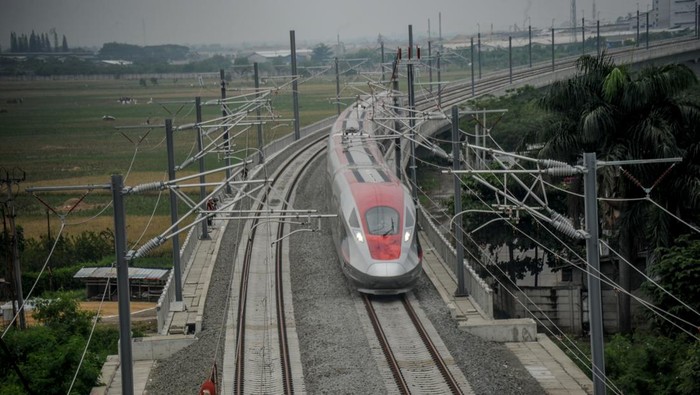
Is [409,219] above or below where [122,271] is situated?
below

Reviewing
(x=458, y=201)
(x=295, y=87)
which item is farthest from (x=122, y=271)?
(x=295, y=87)

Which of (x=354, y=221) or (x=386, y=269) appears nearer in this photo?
(x=386, y=269)

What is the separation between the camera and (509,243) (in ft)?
141

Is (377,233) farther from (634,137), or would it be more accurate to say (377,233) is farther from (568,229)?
(568,229)

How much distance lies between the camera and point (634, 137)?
3241 centimetres

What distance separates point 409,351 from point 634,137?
421 inches

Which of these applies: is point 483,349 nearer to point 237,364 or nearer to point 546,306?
point 237,364

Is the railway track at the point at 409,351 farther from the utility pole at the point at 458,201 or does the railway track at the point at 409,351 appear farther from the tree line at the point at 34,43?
the tree line at the point at 34,43

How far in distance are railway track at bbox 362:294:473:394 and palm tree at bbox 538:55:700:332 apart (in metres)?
7.05

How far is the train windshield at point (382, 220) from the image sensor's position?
31.8 m

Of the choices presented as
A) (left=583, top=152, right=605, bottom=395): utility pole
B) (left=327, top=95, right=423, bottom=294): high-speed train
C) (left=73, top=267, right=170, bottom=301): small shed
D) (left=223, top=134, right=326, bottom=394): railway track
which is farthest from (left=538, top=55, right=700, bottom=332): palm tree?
(left=73, top=267, right=170, bottom=301): small shed

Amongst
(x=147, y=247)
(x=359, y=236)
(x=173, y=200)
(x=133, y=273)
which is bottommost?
(x=133, y=273)

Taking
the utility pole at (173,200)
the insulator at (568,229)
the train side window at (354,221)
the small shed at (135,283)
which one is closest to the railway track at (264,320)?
the utility pole at (173,200)

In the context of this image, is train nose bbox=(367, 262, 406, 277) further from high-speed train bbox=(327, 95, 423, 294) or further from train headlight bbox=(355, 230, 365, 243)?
train headlight bbox=(355, 230, 365, 243)
